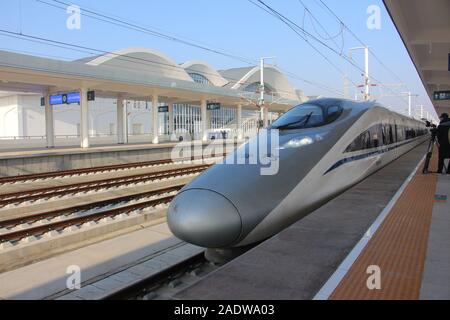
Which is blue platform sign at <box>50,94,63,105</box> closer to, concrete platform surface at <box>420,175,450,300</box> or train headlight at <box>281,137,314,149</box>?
train headlight at <box>281,137,314,149</box>

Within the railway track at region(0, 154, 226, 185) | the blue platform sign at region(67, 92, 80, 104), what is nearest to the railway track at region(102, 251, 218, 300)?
the railway track at region(0, 154, 226, 185)

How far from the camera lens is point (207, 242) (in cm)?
459

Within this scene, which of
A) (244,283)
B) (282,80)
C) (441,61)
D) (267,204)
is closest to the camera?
(244,283)

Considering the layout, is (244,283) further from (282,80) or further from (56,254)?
(282,80)

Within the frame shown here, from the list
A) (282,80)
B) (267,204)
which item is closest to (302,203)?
(267,204)

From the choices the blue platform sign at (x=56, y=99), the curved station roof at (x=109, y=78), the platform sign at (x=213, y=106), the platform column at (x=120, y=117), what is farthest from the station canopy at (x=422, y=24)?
the platform sign at (x=213, y=106)

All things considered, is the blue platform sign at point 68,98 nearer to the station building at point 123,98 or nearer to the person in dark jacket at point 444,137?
the station building at point 123,98

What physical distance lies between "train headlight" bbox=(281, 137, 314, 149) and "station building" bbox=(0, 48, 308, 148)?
50.6 ft

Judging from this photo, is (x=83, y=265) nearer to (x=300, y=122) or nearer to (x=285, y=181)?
(x=285, y=181)

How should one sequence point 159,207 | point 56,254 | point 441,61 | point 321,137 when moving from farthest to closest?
point 441,61, point 159,207, point 56,254, point 321,137

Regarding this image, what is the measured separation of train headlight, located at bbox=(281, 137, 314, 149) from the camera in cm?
606

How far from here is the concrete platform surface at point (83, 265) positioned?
5.71 m
